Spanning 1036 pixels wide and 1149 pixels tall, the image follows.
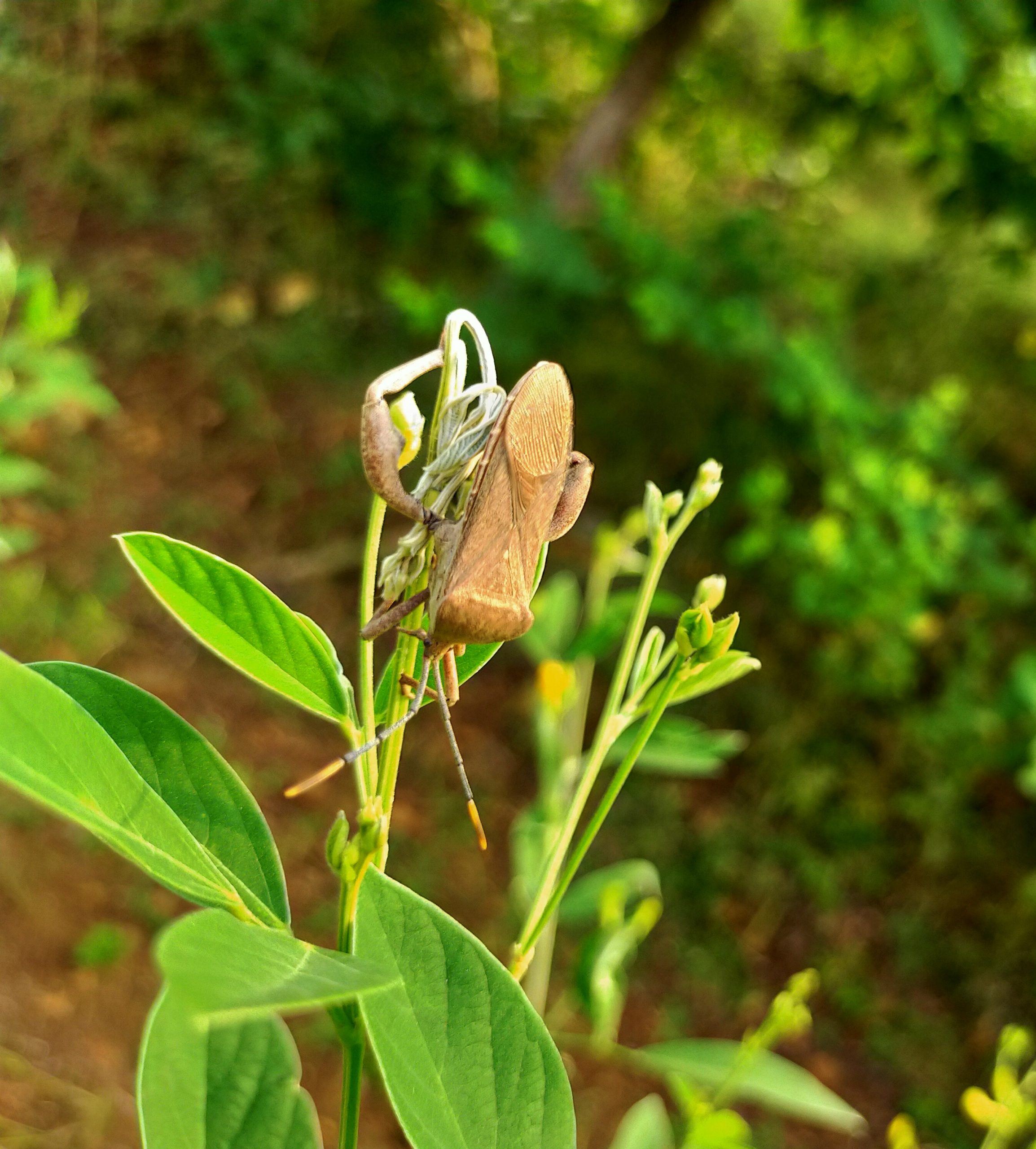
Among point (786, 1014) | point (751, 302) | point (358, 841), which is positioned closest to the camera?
point (358, 841)

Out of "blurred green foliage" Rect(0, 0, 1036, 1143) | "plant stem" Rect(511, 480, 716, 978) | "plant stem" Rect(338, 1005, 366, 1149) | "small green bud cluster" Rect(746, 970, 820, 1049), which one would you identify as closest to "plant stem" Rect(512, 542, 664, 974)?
"plant stem" Rect(511, 480, 716, 978)

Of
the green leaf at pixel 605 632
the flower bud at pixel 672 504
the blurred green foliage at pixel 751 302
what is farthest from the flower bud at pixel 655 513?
the blurred green foliage at pixel 751 302

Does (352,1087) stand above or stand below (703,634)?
below

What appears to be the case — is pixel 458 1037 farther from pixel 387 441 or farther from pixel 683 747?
pixel 683 747

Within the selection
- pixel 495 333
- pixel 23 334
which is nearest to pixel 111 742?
pixel 23 334

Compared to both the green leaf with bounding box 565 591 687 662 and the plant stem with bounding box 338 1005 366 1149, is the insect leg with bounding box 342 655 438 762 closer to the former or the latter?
the plant stem with bounding box 338 1005 366 1149

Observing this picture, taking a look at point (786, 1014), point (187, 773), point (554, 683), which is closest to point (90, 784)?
point (187, 773)
